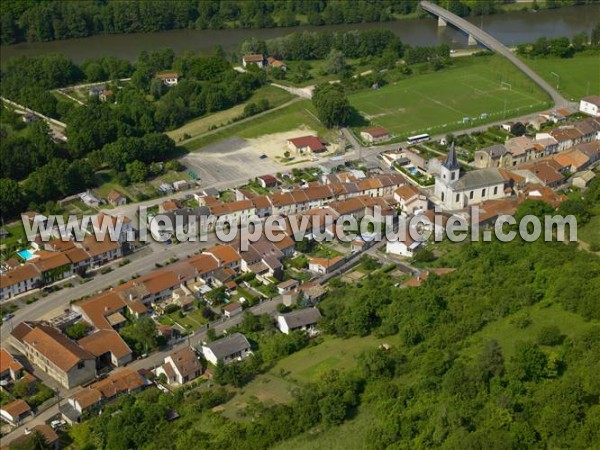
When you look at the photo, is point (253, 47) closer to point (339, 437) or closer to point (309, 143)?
point (309, 143)

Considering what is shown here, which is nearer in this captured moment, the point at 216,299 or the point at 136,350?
the point at 136,350

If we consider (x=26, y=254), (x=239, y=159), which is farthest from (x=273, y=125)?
(x=26, y=254)

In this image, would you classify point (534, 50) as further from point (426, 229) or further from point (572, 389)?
point (572, 389)

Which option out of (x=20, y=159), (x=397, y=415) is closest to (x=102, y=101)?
(x=20, y=159)

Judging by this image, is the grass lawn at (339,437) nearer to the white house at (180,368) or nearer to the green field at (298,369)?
the green field at (298,369)

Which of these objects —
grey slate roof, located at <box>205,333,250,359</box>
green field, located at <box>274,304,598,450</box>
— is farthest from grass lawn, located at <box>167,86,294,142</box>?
green field, located at <box>274,304,598,450</box>

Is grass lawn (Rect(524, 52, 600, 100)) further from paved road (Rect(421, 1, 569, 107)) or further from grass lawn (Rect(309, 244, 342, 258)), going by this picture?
grass lawn (Rect(309, 244, 342, 258))
